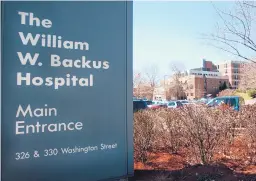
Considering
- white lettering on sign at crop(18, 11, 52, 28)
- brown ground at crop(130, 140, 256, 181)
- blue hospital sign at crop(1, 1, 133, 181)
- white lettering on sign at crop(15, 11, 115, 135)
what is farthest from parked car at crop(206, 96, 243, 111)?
white lettering on sign at crop(18, 11, 52, 28)

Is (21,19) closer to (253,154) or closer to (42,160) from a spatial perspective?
(42,160)

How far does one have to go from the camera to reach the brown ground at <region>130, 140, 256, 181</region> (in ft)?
16.8

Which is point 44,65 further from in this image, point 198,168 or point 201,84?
point 201,84

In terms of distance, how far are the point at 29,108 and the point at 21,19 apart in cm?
90

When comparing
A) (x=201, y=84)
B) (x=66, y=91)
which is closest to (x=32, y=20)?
(x=66, y=91)

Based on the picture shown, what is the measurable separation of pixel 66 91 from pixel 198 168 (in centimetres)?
361

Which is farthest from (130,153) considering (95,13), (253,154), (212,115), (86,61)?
(253,154)

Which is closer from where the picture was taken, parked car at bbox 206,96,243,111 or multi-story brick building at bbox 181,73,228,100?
parked car at bbox 206,96,243,111

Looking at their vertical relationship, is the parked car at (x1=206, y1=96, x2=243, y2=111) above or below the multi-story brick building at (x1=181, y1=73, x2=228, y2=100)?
below

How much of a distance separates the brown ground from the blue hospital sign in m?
2.22

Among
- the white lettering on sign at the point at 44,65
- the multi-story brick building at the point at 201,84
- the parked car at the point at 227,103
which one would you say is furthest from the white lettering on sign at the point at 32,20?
the multi-story brick building at the point at 201,84

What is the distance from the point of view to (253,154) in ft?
20.2

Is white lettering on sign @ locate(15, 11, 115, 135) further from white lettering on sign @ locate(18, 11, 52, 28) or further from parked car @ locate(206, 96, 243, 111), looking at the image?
parked car @ locate(206, 96, 243, 111)

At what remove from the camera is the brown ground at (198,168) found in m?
5.12
